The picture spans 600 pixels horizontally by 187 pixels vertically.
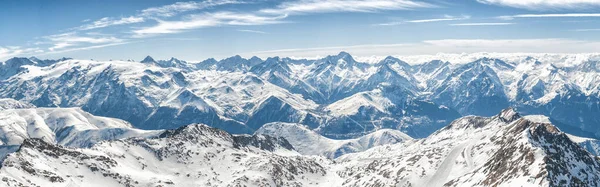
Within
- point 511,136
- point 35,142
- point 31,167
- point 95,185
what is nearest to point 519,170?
point 511,136

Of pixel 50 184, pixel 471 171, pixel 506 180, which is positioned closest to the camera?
pixel 506 180

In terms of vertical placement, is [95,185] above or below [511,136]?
below

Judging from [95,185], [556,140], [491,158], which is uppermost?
[556,140]

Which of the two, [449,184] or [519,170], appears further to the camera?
[449,184]

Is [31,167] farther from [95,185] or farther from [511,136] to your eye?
[511,136]

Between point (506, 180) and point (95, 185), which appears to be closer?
point (506, 180)

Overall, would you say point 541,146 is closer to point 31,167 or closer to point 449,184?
point 449,184

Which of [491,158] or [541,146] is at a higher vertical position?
[541,146]

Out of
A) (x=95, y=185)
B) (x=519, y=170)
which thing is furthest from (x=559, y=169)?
(x=95, y=185)

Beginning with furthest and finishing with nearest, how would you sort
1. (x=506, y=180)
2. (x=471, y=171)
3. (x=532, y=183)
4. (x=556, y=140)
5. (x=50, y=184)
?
1. (x=471, y=171)
2. (x=556, y=140)
3. (x=50, y=184)
4. (x=506, y=180)
5. (x=532, y=183)
